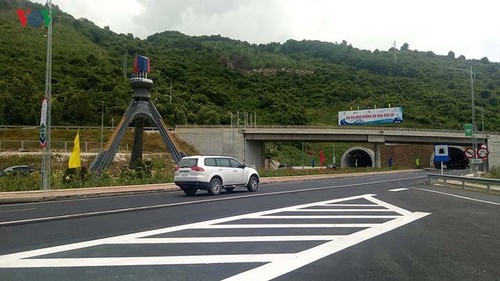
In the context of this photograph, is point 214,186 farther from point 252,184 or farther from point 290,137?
point 290,137

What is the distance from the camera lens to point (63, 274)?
6141 millimetres

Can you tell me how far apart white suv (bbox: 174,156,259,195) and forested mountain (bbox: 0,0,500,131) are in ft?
195

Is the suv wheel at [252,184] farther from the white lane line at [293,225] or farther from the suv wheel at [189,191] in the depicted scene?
the white lane line at [293,225]

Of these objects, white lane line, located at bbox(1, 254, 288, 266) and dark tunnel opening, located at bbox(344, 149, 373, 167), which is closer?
white lane line, located at bbox(1, 254, 288, 266)

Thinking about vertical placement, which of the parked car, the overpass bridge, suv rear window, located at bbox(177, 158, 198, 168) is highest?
the overpass bridge

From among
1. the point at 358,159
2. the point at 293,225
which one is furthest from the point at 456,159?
the point at 293,225

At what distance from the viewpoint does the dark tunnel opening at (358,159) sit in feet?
330

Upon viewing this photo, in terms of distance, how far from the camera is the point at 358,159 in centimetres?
10788

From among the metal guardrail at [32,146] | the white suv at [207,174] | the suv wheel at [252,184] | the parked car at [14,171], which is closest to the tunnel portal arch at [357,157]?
the metal guardrail at [32,146]

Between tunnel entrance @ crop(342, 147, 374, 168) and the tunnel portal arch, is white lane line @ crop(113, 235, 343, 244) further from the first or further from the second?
tunnel entrance @ crop(342, 147, 374, 168)

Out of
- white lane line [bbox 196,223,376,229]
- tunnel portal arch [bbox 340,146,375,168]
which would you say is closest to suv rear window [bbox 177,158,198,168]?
white lane line [bbox 196,223,376,229]

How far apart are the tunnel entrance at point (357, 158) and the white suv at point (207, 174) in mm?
74049

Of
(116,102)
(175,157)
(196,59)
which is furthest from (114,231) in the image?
(196,59)

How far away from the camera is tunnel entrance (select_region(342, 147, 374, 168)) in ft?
308
